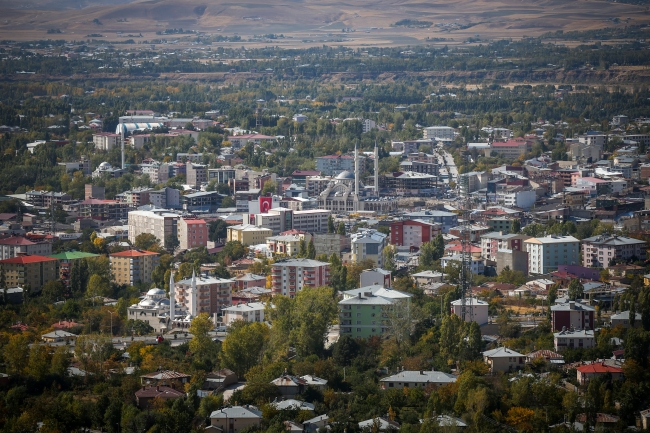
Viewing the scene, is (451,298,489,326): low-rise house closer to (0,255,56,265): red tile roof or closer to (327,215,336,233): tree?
(0,255,56,265): red tile roof

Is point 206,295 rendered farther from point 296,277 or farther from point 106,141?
point 106,141

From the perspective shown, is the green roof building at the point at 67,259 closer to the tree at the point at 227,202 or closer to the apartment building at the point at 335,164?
the tree at the point at 227,202

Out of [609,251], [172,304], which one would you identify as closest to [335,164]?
[609,251]

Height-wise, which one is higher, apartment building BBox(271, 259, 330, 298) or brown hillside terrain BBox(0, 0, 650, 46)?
brown hillside terrain BBox(0, 0, 650, 46)

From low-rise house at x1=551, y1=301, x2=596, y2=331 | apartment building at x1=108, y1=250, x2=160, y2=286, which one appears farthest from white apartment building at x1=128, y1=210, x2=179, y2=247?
low-rise house at x1=551, y1=301, x2=596, y2=331

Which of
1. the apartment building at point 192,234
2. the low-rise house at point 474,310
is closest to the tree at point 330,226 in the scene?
the apartment building at point 192,234

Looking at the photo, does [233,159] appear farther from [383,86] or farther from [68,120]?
[383,86]
